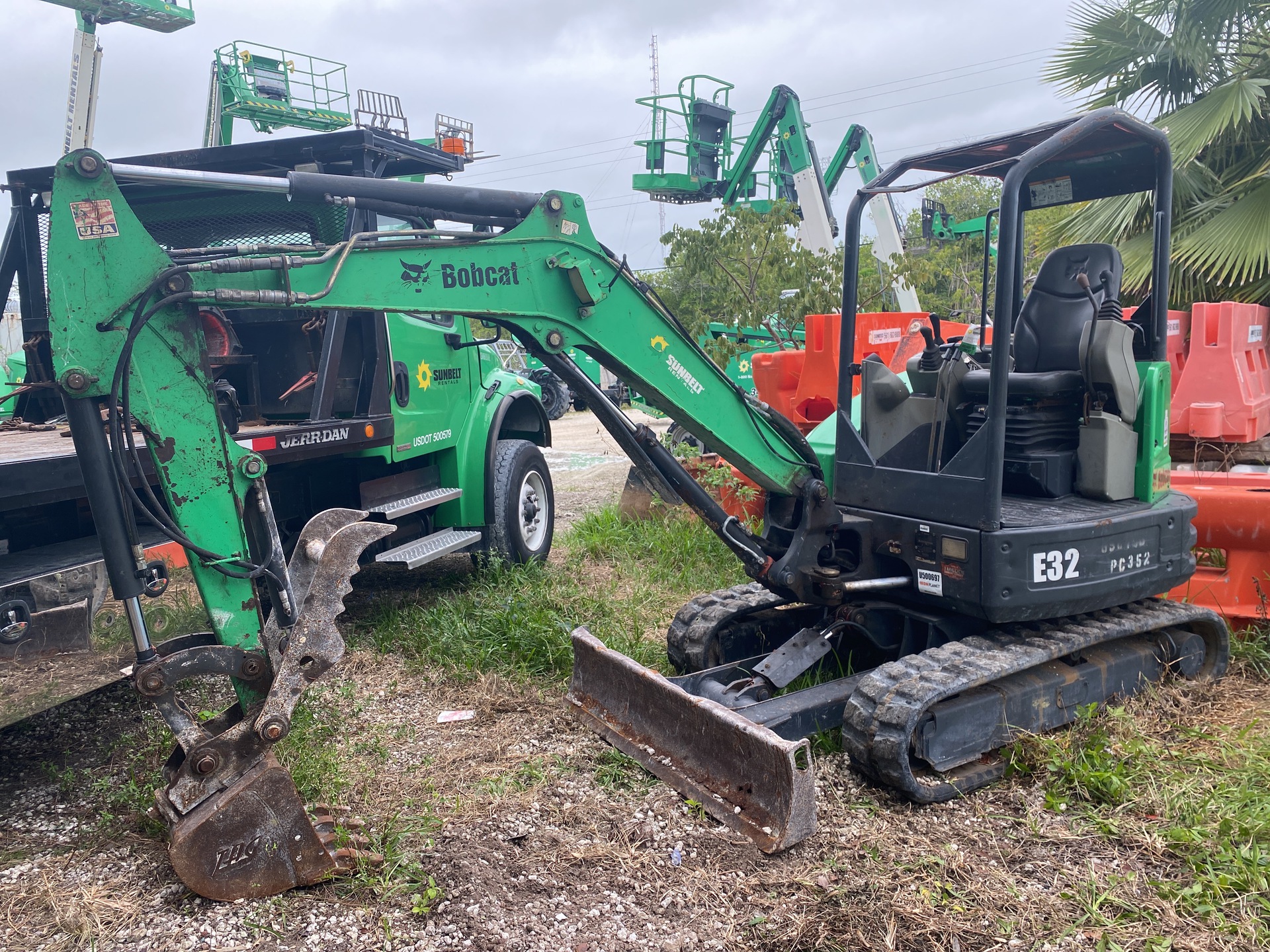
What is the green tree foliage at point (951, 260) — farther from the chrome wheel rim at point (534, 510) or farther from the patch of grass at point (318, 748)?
the patch of grass at point (318, 748)

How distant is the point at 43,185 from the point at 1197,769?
687 centimetres

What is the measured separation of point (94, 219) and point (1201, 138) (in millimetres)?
8406

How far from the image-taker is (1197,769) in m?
3.92

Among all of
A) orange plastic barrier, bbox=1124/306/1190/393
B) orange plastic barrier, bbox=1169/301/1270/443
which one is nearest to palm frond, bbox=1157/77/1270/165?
orange plastic barrier, bbox=1124/306/1190/393

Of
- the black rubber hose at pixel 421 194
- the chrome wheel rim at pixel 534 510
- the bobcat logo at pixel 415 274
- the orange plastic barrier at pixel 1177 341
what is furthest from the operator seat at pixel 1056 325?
the chrome wheel rim at pixel 534 510

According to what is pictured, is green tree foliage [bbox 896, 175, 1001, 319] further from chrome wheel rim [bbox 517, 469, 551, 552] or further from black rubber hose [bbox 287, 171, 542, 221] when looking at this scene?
black rubber hose [bbox 287, 171, 542, 221]

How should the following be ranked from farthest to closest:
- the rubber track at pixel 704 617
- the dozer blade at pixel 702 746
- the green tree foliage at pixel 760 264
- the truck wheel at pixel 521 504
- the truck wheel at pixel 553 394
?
1. the truck wheel at pixel 553 394
2. the green tree foliage at pixel 760 264
3. the truck wheel at pixel 521 504
4. the rubber track at pixel 704 617
5. the dozer blade at pixel 702 746

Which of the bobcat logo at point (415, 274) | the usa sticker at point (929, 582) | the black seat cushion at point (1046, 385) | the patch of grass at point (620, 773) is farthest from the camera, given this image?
the black seat cushion at point (1046, 385)

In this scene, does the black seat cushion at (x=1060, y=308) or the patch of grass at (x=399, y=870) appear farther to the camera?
the black seat cushion at (x=1060, y=308)

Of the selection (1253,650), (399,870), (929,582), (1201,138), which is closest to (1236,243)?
(1201,138)

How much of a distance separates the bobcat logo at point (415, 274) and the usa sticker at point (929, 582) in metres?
2.35

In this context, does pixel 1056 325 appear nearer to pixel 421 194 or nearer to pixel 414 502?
pixel 421 194

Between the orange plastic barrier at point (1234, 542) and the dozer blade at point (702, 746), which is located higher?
the orange plastic barrier at point (1234, 542)

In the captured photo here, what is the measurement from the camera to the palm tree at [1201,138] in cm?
802
